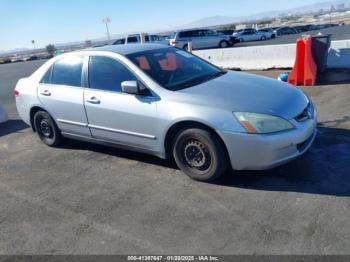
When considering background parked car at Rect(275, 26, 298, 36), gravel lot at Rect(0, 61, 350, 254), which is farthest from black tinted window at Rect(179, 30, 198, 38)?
background parked car at Rect(275, 26, 298, 36)

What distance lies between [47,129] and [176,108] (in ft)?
9.34

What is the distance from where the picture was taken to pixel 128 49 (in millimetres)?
5273

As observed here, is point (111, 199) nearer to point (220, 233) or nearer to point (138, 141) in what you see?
point (138, 141)

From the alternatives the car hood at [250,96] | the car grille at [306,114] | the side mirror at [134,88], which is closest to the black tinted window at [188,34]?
the car hood at [250,96]

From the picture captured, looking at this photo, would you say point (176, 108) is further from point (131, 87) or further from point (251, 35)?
point (251, 35)

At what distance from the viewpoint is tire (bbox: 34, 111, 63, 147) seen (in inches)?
236

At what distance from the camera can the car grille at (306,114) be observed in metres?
4.20

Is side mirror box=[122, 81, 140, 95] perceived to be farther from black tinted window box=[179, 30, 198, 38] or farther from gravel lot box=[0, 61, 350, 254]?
black tinted window box=[179, 30, 198, 38]

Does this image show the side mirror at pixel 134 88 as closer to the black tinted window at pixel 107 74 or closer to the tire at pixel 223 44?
the black tinted window at pixel 107 74

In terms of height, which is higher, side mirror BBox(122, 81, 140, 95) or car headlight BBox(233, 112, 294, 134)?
side mirror BBox(122, 81, 140, 95)

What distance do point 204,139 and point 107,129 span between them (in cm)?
155

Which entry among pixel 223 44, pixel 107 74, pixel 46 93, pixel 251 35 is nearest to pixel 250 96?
pixel 107 74

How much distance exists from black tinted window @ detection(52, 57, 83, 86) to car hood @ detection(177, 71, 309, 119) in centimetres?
179

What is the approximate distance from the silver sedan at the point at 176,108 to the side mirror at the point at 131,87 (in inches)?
0.5
